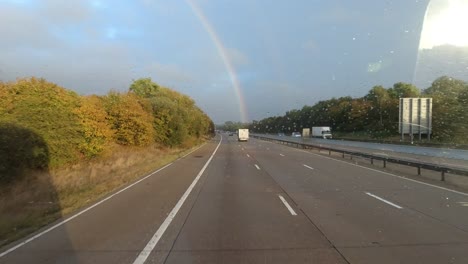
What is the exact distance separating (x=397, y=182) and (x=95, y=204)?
38.1 ft

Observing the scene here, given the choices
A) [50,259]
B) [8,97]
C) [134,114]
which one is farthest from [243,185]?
[134,114]

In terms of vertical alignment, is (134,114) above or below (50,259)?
above

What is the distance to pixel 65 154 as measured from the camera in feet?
80.7

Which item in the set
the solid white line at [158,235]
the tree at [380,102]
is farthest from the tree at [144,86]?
the solid white line at [158,235]

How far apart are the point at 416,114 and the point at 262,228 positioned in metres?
28.6

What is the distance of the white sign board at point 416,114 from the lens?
3447 cm

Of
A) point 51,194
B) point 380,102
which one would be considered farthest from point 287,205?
point 380,102

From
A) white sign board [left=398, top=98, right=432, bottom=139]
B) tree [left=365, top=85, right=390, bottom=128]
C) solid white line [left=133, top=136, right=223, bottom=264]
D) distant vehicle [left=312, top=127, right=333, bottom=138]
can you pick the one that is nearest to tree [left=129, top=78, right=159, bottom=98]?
distant vehicle [left=312, top=127, right=333, bottom=138]

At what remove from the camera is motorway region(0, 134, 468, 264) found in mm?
7277

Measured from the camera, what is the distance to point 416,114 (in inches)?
1368

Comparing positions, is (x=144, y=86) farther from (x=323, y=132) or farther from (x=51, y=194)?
(x=51, y=194)

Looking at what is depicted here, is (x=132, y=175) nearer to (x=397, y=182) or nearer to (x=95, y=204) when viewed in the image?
(x=95, y=204)

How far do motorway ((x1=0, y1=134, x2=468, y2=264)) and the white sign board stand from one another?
1928 cm

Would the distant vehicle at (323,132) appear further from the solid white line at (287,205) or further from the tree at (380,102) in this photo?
the solid white line at (287,205)
